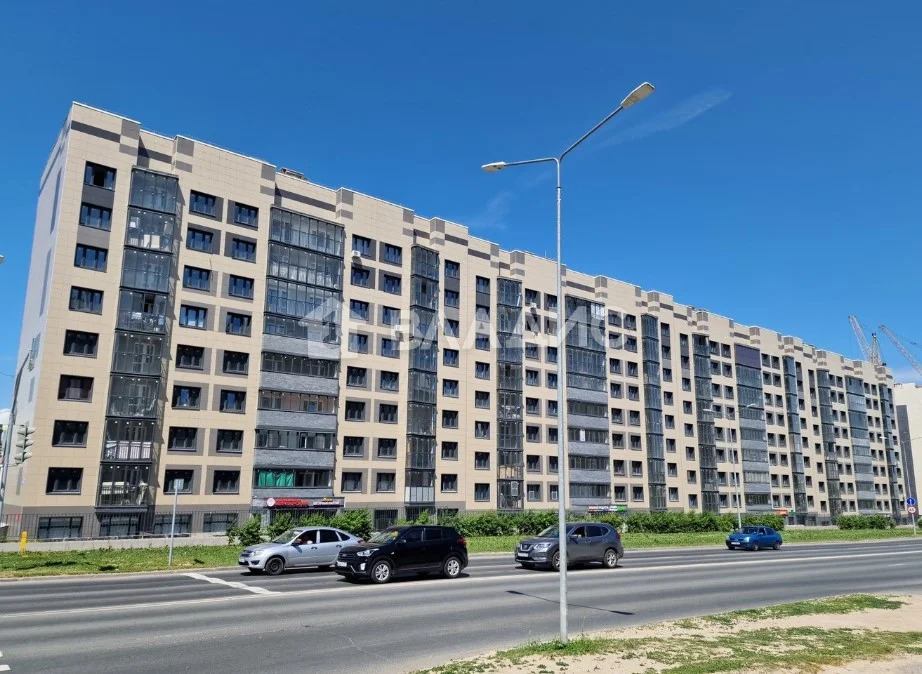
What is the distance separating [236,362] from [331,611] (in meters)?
37.0

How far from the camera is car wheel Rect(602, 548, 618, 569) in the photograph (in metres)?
28.6

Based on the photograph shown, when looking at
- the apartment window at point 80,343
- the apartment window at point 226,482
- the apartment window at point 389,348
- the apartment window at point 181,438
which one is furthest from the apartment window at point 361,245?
the apartment window at point 80,343

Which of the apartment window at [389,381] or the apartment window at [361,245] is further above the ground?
the apartment window at [361,245]

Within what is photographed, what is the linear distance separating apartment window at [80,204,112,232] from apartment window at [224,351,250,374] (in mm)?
11800

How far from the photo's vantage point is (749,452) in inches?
3553

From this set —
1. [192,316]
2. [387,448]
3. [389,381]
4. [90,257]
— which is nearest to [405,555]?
[192,316]

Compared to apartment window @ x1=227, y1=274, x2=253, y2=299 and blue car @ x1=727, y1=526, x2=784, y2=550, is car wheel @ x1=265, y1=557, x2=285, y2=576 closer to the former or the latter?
apartment window @ x1=227, y1=274, x2=253, y2=299

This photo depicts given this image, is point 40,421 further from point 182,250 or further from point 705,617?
point 705,617

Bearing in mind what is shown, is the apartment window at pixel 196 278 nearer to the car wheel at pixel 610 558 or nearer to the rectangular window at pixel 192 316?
the rectangular window at pixel 192 316

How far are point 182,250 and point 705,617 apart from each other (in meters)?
44.2

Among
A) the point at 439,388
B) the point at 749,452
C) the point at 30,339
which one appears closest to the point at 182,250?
the point at 30,339

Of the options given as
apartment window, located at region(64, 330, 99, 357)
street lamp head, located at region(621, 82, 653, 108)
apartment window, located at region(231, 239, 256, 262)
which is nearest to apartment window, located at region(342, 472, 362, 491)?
apartment window, located at region(231, 239, 256, 262)

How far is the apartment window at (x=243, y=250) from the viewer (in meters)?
51.3

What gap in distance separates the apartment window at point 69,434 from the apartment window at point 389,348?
23.6m
